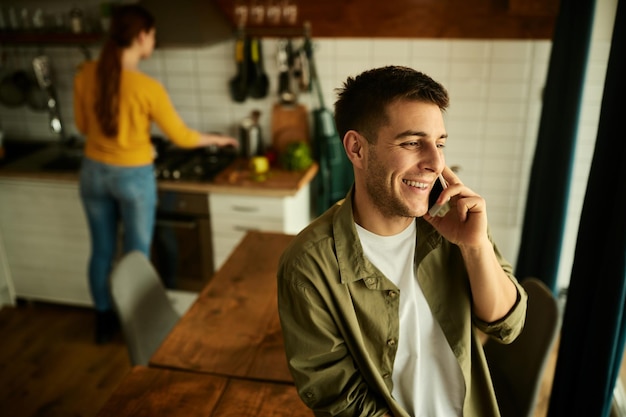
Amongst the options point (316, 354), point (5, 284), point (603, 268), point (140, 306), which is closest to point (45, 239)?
point (5, 284)

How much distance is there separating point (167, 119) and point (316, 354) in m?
1.83

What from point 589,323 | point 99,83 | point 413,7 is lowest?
point 589,323

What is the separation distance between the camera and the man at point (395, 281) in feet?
4.12

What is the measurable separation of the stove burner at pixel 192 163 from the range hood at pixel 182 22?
67 centimetres

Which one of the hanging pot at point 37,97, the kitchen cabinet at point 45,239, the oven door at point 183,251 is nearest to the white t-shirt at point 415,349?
the oven door at point 183,251

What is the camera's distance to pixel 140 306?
78.1 inches

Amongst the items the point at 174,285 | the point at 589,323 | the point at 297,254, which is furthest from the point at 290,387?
the point at 174,285

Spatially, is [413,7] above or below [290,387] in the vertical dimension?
above

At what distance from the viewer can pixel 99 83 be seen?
104 inches

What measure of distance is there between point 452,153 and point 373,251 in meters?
2.06

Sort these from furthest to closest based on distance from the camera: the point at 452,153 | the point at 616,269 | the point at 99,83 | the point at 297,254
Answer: the point at 452,153, the point at 99,83, the point at 616,269, the point at 297,254

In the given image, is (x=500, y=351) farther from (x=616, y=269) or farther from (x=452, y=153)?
(x=452, y=153)

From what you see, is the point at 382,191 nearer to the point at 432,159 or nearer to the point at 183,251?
the point at 432,159

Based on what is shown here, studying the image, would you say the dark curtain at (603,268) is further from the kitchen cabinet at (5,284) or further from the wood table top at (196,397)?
the kitchen cabinet at (5,284)
